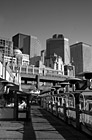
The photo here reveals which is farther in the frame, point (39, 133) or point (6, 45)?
point (6, 45)

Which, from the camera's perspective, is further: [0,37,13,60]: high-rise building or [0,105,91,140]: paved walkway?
[0,37,13,60]: high-rise building

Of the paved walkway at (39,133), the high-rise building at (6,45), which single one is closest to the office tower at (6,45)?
the high-rise building at (6,45)

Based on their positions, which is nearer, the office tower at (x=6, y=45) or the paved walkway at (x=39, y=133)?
the paved walkway at (x=39, y=133)

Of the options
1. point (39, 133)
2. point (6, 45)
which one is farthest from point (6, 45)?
point (39, 133)

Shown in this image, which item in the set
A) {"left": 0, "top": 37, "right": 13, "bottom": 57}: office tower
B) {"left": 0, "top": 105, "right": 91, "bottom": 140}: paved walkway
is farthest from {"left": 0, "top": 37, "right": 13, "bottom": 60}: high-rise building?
{"left": 0, "top": 105, "right": 91, "bottom": 140}: paved walkway

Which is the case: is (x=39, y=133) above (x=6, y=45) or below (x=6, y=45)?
below

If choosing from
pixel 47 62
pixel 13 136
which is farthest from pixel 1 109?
pixel 47 62

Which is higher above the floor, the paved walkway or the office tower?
the office tower

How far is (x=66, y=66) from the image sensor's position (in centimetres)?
18875

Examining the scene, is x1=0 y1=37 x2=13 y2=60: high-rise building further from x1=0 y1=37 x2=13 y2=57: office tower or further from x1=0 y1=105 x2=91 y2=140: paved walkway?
x1=0 y1=105 x2=91 y2=140: paved walkway

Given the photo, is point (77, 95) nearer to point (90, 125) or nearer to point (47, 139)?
point (90, 125)

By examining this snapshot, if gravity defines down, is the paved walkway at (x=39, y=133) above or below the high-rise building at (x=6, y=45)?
below

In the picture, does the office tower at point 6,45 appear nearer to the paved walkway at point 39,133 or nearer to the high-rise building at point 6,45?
the high-rise building at point 6,45

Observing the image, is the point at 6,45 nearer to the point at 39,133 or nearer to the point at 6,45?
the point at 6,45
